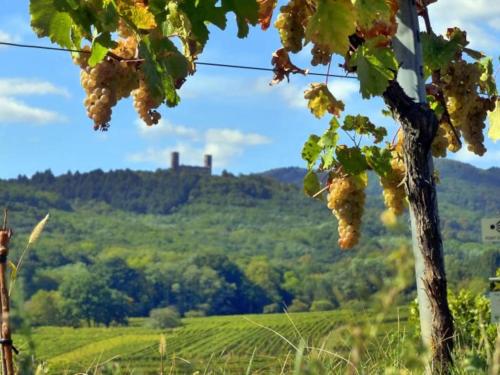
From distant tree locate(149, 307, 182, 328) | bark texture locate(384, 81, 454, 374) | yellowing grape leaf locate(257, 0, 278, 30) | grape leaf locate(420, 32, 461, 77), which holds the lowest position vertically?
distant tree locate(149, 307, 182, 328)

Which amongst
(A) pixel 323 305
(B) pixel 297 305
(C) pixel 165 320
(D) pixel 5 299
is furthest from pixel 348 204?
(B) pixel 297 305

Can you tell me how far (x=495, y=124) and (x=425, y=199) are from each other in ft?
4.17

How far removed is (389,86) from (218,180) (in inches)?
7351

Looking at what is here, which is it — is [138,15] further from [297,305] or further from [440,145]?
[297,305]

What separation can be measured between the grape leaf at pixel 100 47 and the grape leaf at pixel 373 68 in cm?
108

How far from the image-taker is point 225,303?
146m

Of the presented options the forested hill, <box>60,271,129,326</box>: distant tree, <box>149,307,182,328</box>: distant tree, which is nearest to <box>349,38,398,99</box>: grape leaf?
<box>149,307,182,328</box>: distant tree

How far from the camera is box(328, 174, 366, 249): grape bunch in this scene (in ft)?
15.1

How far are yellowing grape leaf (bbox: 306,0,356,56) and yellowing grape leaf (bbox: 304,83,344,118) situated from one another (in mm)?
1137

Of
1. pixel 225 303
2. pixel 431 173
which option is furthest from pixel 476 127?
pixel 225 303

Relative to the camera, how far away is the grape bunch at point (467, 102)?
4566mm

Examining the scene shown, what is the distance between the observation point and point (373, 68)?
3.79 m

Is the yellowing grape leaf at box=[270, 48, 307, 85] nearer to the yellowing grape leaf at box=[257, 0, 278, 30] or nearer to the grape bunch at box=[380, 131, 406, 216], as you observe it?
the yellowing grape leaf at box=[257, 0, 278, 30]

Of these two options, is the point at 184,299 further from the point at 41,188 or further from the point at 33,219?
the point at 41,188
